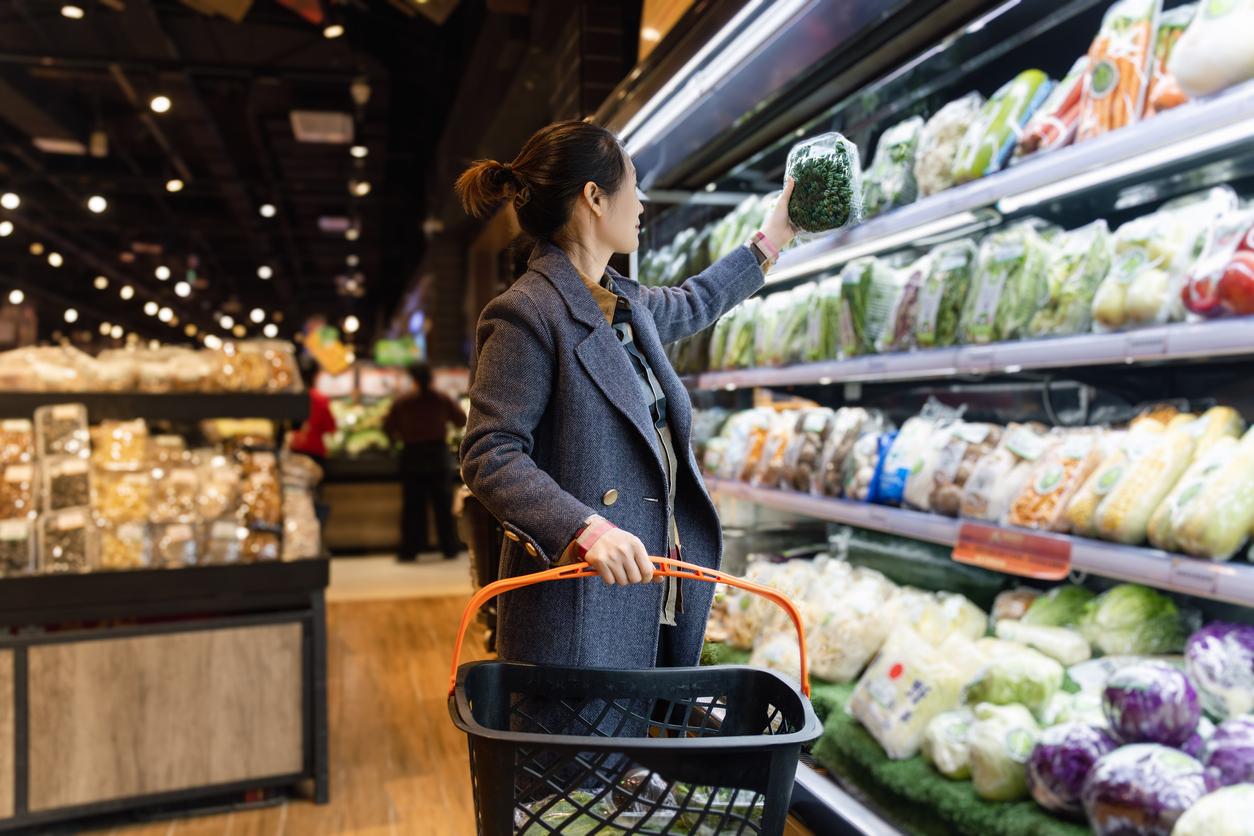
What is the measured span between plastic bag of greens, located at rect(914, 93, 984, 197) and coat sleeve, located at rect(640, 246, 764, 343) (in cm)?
94

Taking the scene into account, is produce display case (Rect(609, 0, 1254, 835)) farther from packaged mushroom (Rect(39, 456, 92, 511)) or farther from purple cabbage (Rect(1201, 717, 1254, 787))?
packaged mushroom (Rect(39, 456, 92, 511))

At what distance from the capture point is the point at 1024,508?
2.12m

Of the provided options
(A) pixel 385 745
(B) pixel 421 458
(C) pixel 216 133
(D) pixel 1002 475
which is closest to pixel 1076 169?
(D) pixel 1002 475

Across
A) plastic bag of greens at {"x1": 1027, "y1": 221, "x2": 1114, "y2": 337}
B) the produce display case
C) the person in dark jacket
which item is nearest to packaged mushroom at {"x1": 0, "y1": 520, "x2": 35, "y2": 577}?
the produce display case

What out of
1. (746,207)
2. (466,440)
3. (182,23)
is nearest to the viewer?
(466,440)

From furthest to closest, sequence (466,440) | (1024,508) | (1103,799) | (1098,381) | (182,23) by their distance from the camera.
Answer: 1. (182,23)
2. (1098,381)
3. (1024,508)
4. (1103,799)
5. (466,440)

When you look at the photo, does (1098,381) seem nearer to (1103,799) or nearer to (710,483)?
(1103,799)

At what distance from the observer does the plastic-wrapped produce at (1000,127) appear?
2.18 metres

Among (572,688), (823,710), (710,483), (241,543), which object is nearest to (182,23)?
(241,543)

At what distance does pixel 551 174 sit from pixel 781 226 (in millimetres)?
331

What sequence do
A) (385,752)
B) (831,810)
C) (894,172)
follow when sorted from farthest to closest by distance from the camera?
(385,752)
(894,172)
(831,810)

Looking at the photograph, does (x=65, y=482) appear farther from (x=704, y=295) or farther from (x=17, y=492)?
(x=704, y=295)

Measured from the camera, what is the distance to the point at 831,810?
2.17 metres

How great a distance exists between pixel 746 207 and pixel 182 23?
266 inches
